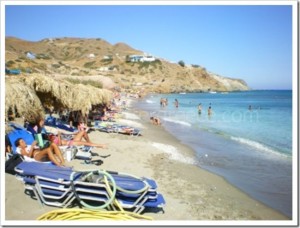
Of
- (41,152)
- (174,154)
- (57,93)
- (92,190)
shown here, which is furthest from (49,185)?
(174,154)

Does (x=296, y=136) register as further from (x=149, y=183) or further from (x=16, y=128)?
(x=16, y=128)

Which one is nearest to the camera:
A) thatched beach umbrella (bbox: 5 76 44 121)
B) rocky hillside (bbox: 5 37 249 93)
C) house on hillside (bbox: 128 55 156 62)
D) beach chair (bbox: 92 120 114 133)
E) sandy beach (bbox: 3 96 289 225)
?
sandy beach (bbox: 3 96 289 225)

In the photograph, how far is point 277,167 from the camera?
9016 mm

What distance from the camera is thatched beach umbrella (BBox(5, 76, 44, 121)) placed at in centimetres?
648

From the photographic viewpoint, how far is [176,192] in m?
5.98

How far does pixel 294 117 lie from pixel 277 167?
4.84 meters

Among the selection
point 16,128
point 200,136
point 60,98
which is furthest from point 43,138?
point 200,136

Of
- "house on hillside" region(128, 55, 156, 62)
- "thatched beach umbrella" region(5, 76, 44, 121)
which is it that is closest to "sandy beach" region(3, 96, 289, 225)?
"thatched beach umbrella" region(5, 76, 44, 121)

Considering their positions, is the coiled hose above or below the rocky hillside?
below

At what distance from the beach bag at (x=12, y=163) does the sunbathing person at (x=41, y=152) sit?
47 cm

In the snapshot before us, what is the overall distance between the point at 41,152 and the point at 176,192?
114 inches

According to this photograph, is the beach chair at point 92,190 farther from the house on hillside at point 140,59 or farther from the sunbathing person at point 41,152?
the house on hillside at point 140,59

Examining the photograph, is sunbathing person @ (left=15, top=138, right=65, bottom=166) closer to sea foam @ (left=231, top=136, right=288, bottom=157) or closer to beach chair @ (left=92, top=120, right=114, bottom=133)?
beach chair @ (left=92, top=120, right=114, bottom=133)

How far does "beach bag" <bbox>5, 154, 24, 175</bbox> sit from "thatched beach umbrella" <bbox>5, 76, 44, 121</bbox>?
116cm
